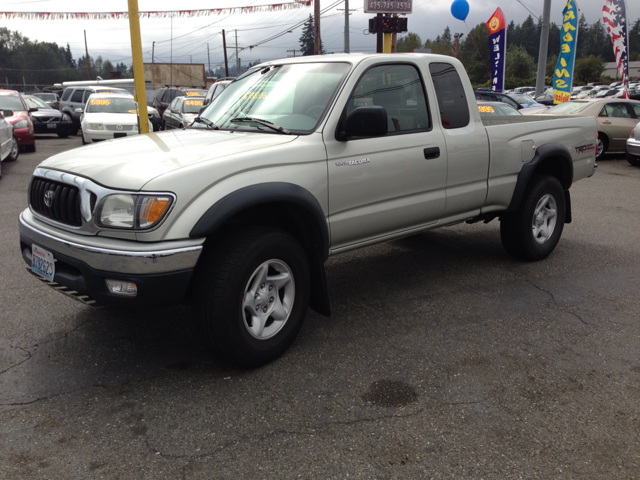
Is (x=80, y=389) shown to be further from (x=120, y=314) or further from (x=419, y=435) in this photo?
(x=419, y=435)

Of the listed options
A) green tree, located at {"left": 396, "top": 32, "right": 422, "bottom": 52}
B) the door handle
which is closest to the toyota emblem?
the door handle

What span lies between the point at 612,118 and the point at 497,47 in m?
11.3

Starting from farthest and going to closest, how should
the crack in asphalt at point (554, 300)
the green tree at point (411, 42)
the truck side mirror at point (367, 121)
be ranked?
the green tree at point (411, 42), the crack in asphalt at point (554, 300), the truck side mirror at point (367, 121)

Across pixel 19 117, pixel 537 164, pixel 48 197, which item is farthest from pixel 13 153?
pixel 537 164

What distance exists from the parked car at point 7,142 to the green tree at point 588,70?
275 ft

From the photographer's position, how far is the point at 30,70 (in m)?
110

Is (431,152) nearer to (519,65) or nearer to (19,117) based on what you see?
(19,117)

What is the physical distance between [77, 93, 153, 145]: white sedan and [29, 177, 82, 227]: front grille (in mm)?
10500

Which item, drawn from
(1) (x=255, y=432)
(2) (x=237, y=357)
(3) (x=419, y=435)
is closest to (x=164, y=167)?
(2) (x=237, y=357)

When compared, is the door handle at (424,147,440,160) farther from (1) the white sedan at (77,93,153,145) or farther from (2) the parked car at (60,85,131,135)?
(2) the parked car at (60,85,131,135)

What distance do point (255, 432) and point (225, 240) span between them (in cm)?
110

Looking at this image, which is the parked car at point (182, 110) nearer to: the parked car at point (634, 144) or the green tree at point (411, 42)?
the parked car at point (634, 144)

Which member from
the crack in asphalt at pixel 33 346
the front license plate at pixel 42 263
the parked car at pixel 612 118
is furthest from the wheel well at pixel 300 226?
the parked car at pixel 612 118

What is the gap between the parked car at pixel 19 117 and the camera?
14383mm
